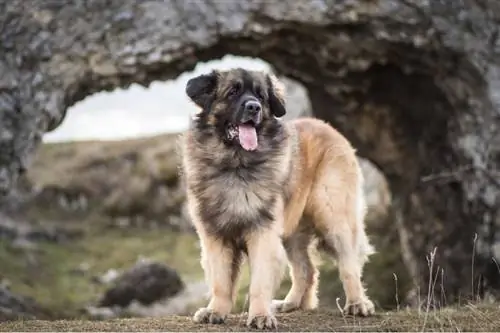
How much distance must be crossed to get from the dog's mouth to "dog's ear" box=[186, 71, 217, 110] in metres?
0.35

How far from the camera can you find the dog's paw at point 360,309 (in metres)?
9.02

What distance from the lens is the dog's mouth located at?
8.26 m

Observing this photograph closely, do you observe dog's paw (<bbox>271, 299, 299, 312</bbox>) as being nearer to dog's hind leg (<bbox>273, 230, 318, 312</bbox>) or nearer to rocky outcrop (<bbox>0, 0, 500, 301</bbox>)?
dog's hind leg (<bbox>273, 230, 318, 312</bbox>)

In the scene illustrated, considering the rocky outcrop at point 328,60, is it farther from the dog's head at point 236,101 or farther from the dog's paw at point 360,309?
the dog's head at point 236,101

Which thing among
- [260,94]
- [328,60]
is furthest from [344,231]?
[328,60]

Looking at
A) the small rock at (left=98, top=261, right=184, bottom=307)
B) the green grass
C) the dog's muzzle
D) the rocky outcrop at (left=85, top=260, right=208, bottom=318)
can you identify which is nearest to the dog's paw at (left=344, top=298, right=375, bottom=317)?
the dog's muzzle

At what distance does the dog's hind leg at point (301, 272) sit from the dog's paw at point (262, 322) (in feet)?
6.61

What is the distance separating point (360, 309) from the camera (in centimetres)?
905

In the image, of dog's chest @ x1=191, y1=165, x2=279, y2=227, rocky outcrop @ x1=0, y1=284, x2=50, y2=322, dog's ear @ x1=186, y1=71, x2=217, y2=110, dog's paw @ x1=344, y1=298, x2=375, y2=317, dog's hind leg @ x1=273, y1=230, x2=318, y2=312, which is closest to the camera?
dog's chest @ x1=191, y1=165, x2=279, y2=227

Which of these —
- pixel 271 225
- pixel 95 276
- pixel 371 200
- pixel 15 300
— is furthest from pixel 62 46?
pixel 371 200

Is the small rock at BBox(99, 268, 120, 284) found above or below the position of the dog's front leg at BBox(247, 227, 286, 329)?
below

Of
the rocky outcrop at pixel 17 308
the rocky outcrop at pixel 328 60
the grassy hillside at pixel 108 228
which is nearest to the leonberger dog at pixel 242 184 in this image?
the rocky outcrop at pixel 328 60

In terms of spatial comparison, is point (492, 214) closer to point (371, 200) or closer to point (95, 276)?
point (371, 200)

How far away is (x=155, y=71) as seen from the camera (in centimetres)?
1288
